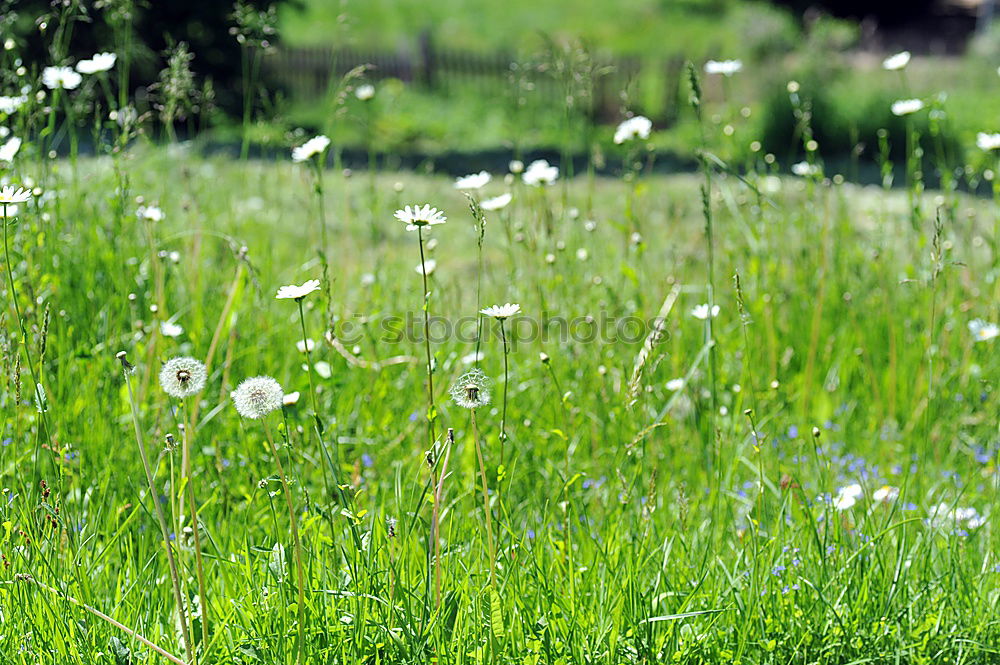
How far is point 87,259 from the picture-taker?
3154mm

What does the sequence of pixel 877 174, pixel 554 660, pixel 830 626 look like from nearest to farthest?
pixel 554 660 < pixel 830 626 < pixel 877 174

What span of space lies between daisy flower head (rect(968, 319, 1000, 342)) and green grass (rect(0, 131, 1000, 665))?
80mm

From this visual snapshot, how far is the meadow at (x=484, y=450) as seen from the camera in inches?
70.4

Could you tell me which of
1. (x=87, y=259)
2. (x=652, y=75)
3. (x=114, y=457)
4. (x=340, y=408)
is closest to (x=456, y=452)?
(x=340, y=408)

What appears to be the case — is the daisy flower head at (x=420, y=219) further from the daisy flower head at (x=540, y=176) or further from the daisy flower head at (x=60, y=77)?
the daisy flower head at (x=60, y=77)

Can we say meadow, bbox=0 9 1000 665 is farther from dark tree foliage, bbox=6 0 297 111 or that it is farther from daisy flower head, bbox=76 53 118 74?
dark tree foliage, bbox=6 0 297 111

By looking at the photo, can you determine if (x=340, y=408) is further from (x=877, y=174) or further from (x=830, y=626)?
(x=877, y=174)

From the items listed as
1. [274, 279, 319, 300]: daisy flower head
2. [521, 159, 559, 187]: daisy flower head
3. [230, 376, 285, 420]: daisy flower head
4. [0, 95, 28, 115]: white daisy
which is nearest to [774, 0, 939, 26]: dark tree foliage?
[521, 159, 559, 187]: daisy flower head

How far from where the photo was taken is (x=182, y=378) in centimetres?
150

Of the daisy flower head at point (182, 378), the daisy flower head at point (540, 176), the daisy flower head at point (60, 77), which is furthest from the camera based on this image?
the daisy flower head at point (540, 176)

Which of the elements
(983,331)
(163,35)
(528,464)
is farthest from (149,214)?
(163,35)

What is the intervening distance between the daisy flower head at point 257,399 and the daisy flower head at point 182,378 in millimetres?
63

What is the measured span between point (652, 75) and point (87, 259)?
32.2 feet

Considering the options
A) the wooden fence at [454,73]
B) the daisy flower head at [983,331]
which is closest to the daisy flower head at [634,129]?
the daisy flower head at [983,331]
